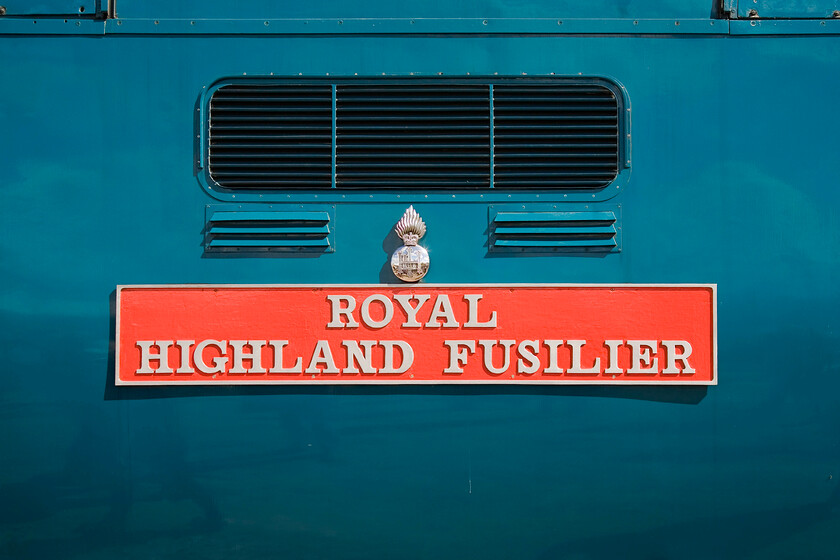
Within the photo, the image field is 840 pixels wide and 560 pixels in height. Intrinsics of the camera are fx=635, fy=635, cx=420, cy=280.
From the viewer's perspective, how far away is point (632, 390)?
1.98 metres

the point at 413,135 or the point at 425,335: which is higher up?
the point at 413,135

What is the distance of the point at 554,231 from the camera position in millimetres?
2000

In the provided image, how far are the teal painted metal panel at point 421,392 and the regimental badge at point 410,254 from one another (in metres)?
0.04

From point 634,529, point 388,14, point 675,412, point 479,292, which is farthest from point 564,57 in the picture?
point 634,529

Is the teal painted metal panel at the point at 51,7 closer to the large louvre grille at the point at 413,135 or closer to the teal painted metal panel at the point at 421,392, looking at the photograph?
the teal painted metal panel at the point at 421,392

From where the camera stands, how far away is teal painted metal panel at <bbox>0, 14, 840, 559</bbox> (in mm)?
1979

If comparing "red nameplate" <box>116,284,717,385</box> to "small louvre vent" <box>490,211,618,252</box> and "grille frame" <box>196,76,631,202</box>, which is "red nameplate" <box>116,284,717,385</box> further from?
"grille frame" <box>196,76,631,202</box>

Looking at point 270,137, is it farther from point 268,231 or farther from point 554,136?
point 554,136

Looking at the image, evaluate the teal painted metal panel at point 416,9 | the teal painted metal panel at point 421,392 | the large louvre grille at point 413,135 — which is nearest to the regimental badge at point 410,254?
the teal painted metal panel at point 421,392

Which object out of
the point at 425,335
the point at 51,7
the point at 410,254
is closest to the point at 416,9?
the point at 410,254

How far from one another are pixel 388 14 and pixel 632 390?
1.42 m

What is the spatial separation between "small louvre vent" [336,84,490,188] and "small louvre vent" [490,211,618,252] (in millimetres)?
162

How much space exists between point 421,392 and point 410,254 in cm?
43

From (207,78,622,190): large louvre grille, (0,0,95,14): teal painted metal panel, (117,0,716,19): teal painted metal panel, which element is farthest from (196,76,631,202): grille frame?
(0,0,95,14): teal painted metal panel
